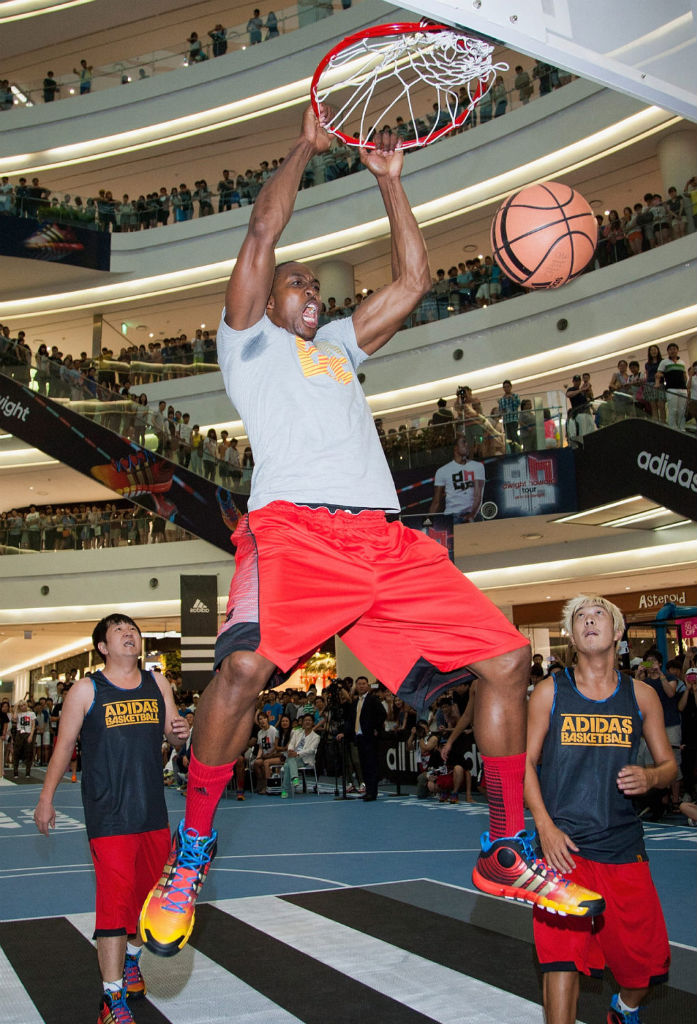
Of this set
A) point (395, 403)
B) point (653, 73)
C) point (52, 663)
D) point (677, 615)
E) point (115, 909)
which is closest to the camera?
point (653, 73)

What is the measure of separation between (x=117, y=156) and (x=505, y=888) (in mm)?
30745

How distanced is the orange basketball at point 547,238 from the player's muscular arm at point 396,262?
3074mm

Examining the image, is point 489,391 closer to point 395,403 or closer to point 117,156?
point 395,403

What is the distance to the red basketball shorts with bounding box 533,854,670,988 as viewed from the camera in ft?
11.8

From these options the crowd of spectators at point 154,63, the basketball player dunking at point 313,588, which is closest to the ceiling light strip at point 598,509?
the basketball player dunking at point 313,588

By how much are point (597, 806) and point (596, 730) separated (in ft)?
0.95

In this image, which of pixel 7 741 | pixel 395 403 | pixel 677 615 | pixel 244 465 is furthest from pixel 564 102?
pixel 7 741

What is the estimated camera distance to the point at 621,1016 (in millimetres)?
3859

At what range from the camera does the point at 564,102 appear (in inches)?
822

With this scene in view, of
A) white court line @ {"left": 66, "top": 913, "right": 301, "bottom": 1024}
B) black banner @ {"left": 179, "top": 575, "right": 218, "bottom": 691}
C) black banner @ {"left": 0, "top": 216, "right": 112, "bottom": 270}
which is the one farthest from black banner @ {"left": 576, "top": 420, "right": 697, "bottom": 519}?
black banner @ {"left": 0, "top": 216, "right": 112, "bottom": 270}

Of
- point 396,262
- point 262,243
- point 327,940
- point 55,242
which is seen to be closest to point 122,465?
point 55,242

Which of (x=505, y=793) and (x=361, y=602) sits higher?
(x=361, y=602)

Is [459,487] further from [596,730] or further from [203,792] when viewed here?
[203,792]

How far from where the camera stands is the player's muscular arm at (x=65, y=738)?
465cm
